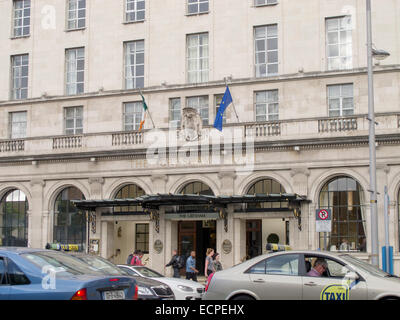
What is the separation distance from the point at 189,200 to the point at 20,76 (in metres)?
14.5

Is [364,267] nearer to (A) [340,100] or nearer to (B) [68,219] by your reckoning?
(A) [340,100]

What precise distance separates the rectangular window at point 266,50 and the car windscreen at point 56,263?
21.8 meters

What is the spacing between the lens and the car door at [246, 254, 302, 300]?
14328 mm

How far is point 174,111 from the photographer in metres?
34.6

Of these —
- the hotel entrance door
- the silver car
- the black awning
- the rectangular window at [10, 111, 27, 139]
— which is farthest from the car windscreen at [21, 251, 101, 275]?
→ the rectangular window at [10, 111, 27, 139]

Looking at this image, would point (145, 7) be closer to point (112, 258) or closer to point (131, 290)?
point (112, 258)

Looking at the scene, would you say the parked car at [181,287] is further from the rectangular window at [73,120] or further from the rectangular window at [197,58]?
the rectangular window at [73,120]

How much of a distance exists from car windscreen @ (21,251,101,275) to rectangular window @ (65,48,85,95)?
82.5 ft

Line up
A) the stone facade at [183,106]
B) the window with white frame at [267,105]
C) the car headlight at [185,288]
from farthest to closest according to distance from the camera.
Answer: the window with white frame at [267,105] → the stone facade at [183,106] → the car headlight at [185,288]

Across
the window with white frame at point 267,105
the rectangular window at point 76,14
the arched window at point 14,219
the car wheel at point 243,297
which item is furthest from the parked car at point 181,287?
the rectangular window at point 76,14

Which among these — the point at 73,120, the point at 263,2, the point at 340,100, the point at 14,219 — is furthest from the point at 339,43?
the point at 14,219

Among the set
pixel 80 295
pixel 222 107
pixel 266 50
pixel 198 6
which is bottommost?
pixel 80 295

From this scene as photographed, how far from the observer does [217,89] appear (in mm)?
33625

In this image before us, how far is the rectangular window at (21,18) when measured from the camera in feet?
129
